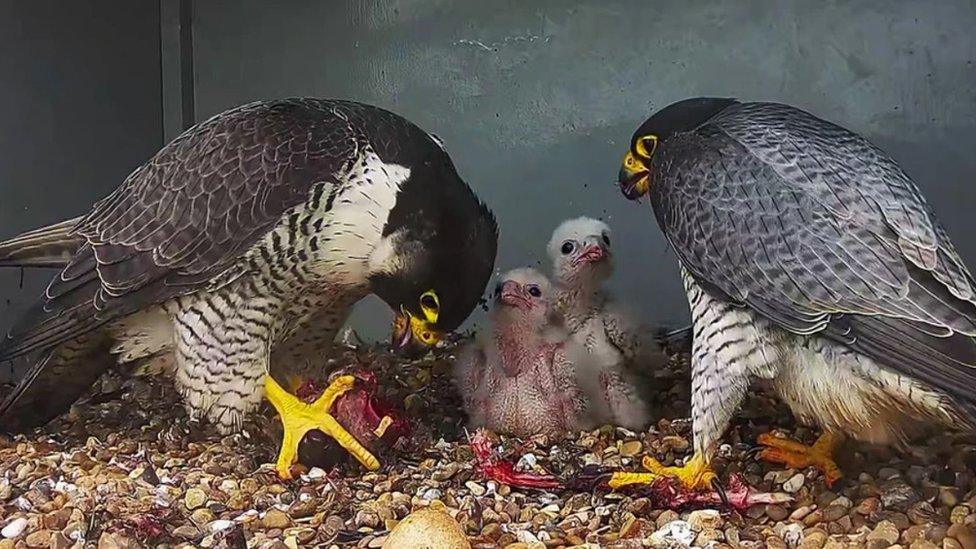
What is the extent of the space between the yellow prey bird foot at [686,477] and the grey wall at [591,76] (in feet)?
3.56

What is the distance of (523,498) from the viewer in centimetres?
234

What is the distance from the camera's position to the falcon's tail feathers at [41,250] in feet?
9.16

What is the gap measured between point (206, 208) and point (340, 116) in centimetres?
42

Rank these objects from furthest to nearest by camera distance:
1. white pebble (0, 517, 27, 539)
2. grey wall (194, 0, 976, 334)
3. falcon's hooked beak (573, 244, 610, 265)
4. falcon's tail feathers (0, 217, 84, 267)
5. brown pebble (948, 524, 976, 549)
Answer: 1. grey wall (194, 0, 976, 334)
2. falcon's hooked beak (573, 244, 610, 265)
3. falcon's tail feathers (0, 217, 84, 267)
4. white pebble (0, 517, 27, 539)
5. brown pebble (948, 524, 976, 549)

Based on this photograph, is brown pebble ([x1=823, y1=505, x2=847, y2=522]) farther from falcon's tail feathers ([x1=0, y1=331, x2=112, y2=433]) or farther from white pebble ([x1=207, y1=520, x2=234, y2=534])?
falcon's tail feathers ([x1=0, y1=331, x2=112, y2=433])

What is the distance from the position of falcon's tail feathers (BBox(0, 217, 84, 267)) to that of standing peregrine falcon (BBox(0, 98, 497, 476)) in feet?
0.19

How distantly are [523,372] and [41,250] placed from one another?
1.37m

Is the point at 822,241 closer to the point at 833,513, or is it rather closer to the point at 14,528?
the point at 833,513

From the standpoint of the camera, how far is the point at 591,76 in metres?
3.45

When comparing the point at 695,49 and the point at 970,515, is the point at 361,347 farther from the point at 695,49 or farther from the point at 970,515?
the point at 970,515

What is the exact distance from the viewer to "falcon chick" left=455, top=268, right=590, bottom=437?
285 centimetres

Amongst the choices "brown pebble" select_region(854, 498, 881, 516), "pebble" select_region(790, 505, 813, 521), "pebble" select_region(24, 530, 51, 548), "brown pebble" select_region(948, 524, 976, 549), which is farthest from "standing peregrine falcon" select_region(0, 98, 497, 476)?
"brown pebble" select_region(948, 524, 976, 549)

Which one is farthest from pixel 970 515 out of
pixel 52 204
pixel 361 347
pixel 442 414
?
pixel 52 204

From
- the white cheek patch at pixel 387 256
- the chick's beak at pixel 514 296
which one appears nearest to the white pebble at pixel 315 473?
the white cheek patch at pixel 387 256
